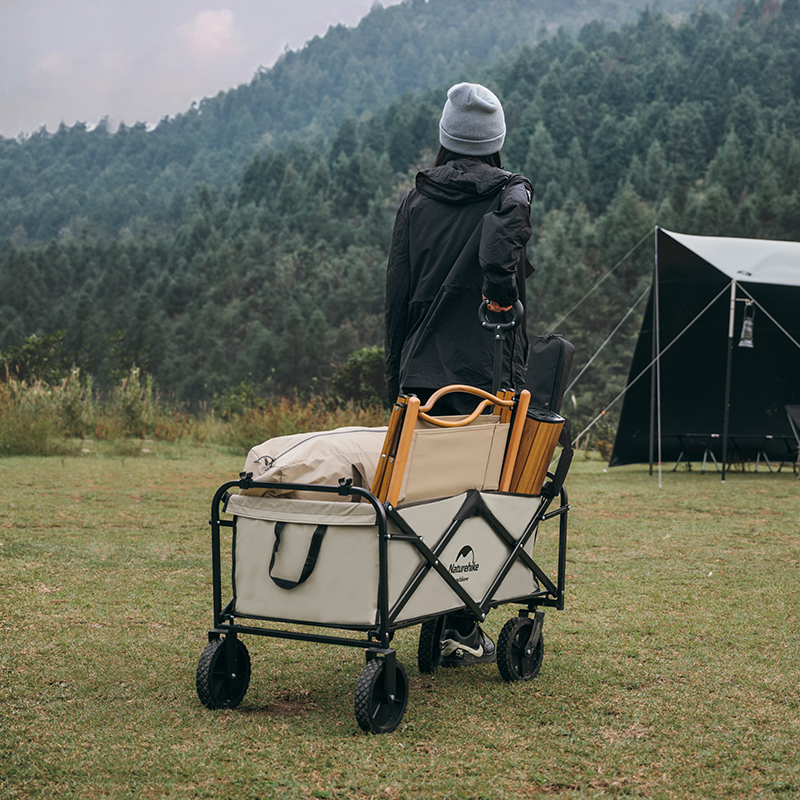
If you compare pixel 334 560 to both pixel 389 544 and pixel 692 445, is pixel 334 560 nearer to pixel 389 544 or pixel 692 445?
pixel 389 544

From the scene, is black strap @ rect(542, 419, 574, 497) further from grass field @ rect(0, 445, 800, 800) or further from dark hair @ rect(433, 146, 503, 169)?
dark hair @ rect(433, 146, 503, 169)

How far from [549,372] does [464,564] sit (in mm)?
693

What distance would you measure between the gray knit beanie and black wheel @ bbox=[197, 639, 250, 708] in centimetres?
160

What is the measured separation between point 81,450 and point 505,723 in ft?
28.3

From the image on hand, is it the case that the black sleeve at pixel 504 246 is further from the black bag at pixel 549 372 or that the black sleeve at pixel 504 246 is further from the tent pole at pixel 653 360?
the tent pole at pixel 653 360

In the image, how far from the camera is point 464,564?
272cm

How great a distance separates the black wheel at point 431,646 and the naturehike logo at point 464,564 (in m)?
0.34

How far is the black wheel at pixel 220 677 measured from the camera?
255 centimetres

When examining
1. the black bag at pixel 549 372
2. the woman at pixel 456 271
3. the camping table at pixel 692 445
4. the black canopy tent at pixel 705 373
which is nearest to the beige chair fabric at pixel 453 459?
the woman at pixel 456 271

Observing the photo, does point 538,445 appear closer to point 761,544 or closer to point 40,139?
point 761,544

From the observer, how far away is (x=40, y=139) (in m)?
116

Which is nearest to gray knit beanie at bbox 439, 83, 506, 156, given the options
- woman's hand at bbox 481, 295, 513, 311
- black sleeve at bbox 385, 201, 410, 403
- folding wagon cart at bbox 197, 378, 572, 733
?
black sleeve at bbox 385, 201, 410, 403

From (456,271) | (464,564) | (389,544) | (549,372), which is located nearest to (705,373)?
(549,372)

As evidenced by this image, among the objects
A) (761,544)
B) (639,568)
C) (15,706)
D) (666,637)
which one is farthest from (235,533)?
(761,544)
